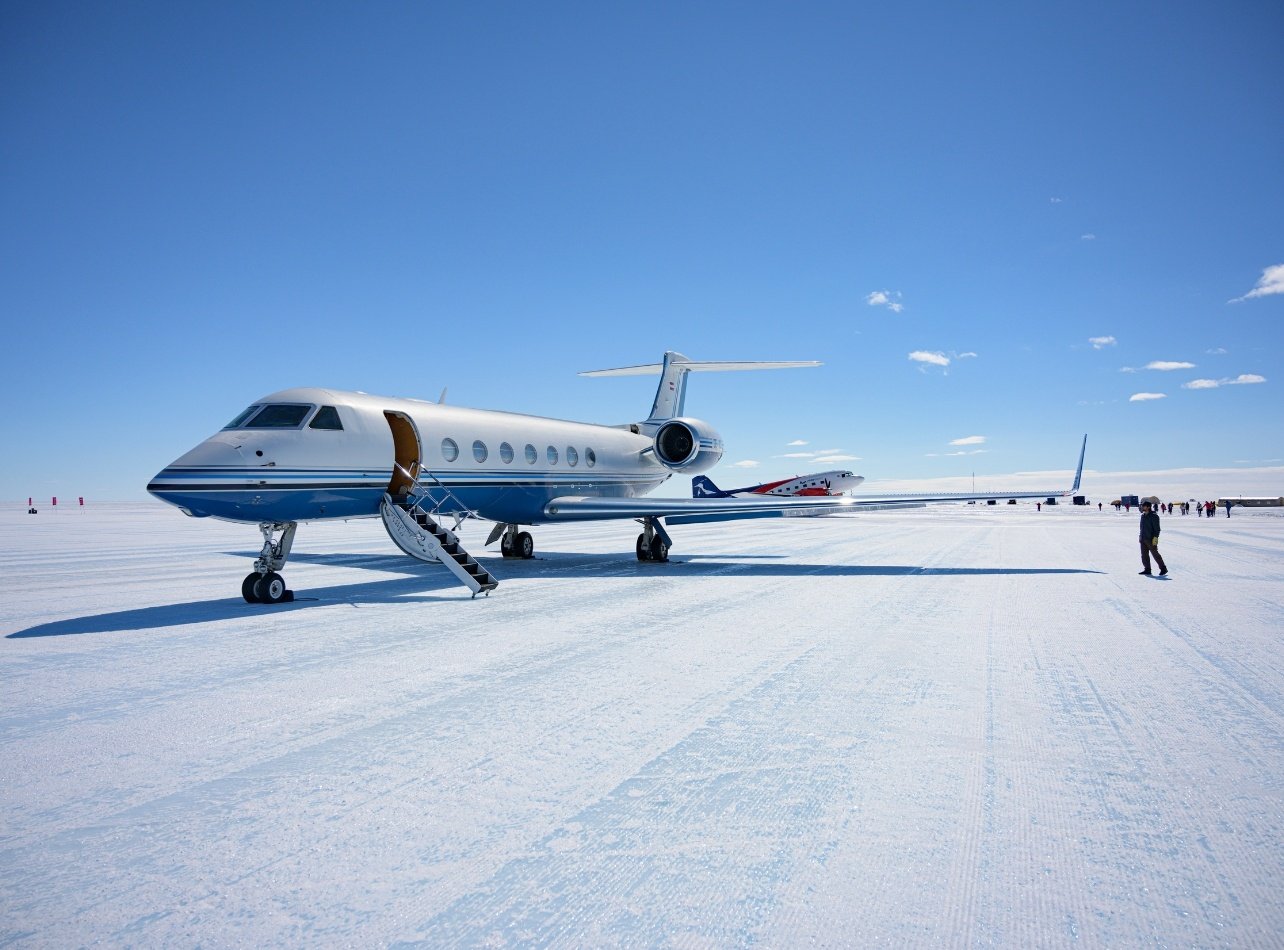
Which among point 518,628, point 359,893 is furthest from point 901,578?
point 359,893

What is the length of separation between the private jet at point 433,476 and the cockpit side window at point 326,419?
2cm

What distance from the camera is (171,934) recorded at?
2533mm

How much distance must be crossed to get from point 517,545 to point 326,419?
700 cm

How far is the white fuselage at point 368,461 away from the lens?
33.0 ft

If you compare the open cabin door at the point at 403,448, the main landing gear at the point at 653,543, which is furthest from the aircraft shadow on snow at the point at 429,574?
the open cabin door at the point at 403,448

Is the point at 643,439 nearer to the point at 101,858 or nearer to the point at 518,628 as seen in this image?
the point at 518,628

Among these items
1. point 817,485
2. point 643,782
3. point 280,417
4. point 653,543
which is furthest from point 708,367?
point 817,485

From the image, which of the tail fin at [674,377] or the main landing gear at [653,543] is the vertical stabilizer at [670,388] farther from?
the main landing gear at [653,543]

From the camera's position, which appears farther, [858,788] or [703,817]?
[858,788]

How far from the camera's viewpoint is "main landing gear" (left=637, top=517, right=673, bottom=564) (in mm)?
16250

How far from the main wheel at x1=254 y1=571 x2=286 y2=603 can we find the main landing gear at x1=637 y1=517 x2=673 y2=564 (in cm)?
756

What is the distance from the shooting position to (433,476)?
528 inches

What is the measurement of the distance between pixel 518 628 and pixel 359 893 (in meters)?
5.45

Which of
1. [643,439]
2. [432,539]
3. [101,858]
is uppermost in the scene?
[643,439]
